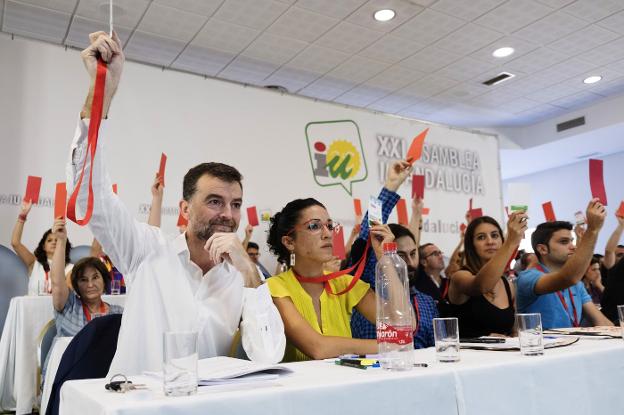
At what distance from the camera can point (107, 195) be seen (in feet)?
5.17

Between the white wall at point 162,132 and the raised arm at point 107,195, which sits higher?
the white wall at point 162,132

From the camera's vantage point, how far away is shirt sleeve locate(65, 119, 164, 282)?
1.48 meters

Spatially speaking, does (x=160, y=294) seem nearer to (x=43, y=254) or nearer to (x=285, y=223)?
(x=285, y=223)

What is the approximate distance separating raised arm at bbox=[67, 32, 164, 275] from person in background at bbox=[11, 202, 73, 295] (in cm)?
277

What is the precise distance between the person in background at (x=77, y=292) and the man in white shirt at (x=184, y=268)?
1833 mm

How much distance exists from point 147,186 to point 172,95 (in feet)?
3.00

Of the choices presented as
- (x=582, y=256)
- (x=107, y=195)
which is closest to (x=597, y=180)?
(x=582, y=256)

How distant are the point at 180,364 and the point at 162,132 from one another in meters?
4.27

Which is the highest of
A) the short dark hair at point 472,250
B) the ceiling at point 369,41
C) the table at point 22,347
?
the ceiling at point 369,41

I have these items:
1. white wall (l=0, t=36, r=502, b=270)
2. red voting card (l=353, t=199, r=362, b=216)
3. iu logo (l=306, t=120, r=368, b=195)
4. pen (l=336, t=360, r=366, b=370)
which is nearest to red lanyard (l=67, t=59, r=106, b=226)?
pen (l=336, t=360, r=366, b=370)

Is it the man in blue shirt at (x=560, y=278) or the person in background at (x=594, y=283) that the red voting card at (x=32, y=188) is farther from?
the person in background at (x=594, y=283)

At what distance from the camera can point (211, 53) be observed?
550cm

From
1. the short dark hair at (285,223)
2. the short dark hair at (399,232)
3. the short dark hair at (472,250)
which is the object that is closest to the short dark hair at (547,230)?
the short dark hair at (472,250)

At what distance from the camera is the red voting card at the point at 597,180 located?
2549mm
